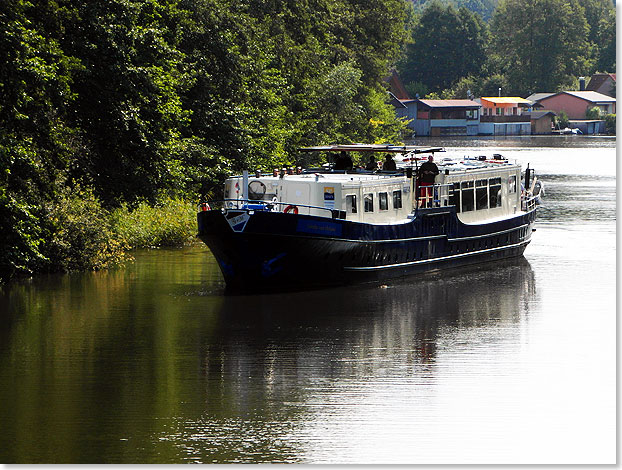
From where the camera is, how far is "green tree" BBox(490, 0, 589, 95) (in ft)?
623

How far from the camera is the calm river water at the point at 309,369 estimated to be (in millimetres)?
18031

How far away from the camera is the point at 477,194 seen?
37844 millimetres

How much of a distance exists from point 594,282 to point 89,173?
15385mm

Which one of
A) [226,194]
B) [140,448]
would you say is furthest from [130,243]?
[140,448]

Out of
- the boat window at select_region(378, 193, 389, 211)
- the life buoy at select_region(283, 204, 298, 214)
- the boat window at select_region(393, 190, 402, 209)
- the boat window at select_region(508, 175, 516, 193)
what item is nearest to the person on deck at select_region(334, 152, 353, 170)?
the boat window at select_region(393, 190, 402, 209)

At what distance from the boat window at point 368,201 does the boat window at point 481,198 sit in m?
6.02

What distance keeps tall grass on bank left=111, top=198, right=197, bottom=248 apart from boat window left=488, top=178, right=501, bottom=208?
10.5 m

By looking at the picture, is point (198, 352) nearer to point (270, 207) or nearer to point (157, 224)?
point (270, 207)

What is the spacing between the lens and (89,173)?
3544cm

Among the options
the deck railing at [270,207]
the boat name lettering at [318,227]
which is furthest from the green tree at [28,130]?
the boat name lettering at [318,227]

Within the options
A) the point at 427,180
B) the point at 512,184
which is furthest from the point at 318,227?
the point at 512,184

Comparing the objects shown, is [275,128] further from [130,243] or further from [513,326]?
[513,326]

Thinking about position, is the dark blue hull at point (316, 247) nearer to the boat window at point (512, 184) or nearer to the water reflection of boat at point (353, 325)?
the water reflection of boat at point (353, 325)

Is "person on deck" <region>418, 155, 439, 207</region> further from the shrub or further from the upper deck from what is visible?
the shrub
